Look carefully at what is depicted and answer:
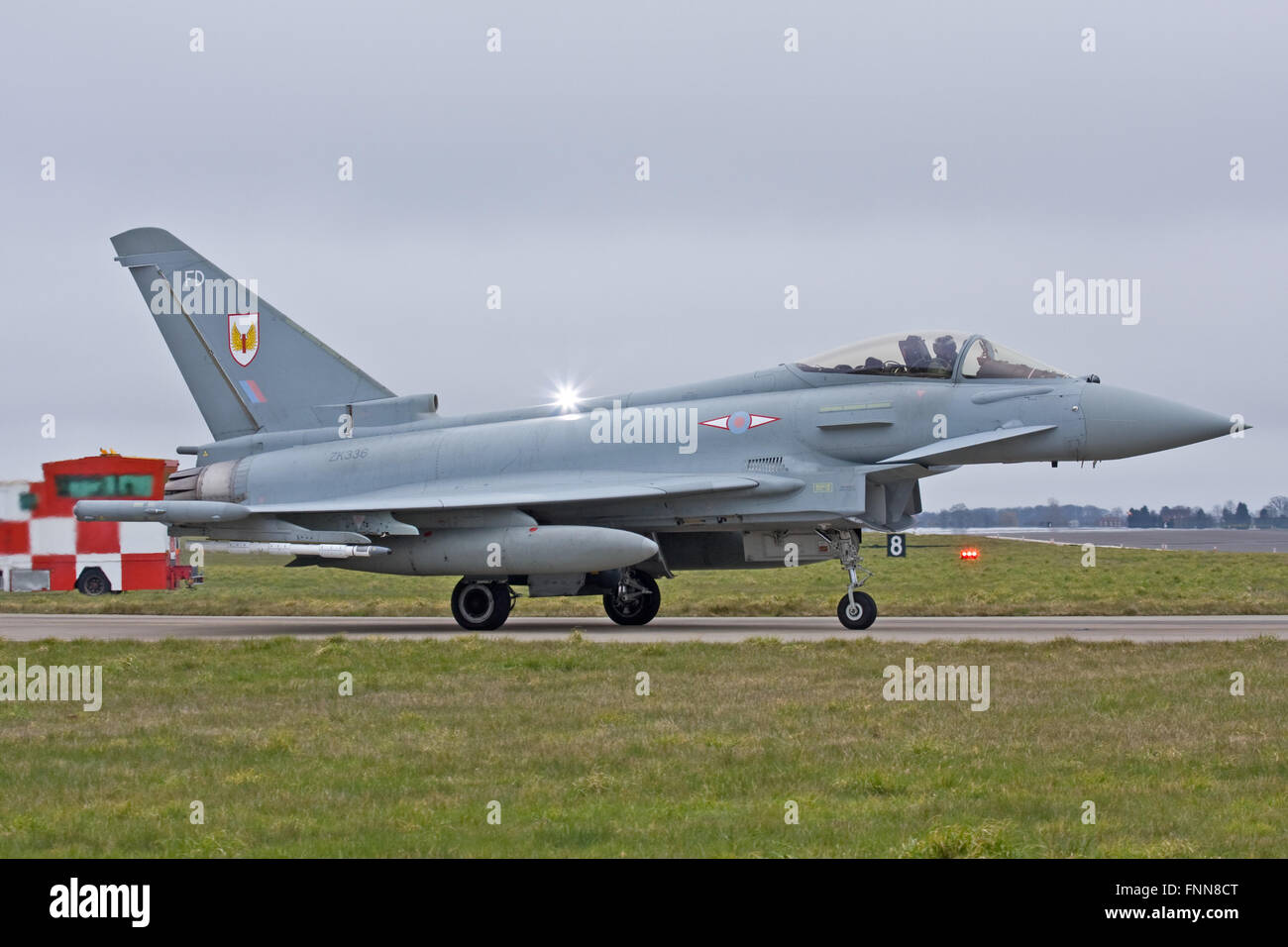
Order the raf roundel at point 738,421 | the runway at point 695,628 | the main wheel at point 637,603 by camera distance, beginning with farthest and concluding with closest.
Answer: the main wheel at point 637,603 < the raf roundel at point 738,421 < the runway at point 695,628

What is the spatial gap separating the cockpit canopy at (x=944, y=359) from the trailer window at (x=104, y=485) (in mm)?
16969

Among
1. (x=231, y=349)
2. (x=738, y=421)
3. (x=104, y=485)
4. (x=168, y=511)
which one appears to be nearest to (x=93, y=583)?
(x=104, y=485)

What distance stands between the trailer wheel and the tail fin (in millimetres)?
10008

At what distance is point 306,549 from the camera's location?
20.8 metres

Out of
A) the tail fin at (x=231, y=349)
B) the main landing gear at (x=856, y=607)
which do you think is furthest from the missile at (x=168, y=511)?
the main landing gear at (x=856, y=607)

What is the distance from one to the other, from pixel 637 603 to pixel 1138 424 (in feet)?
26.4

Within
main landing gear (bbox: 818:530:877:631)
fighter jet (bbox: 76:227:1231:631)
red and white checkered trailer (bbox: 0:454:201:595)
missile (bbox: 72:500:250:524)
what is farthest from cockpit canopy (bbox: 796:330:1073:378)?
red and white checkered trailer (bbox: 0:454:201:595)

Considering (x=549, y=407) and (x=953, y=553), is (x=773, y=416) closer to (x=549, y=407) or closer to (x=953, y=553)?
(x=549, y=407)

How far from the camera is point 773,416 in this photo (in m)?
20.3

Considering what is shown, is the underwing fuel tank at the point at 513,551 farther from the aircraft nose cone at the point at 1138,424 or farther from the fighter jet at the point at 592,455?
the aircraft nose cone at the point at 1138,424

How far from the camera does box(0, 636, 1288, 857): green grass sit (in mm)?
6883

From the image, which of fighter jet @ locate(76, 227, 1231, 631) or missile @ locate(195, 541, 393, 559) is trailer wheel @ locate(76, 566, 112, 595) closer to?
fighter jet @ locate(76, 227, 1231, 631)

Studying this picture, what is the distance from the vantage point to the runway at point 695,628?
59.6 ft

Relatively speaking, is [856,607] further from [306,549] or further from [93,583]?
[93,583]
